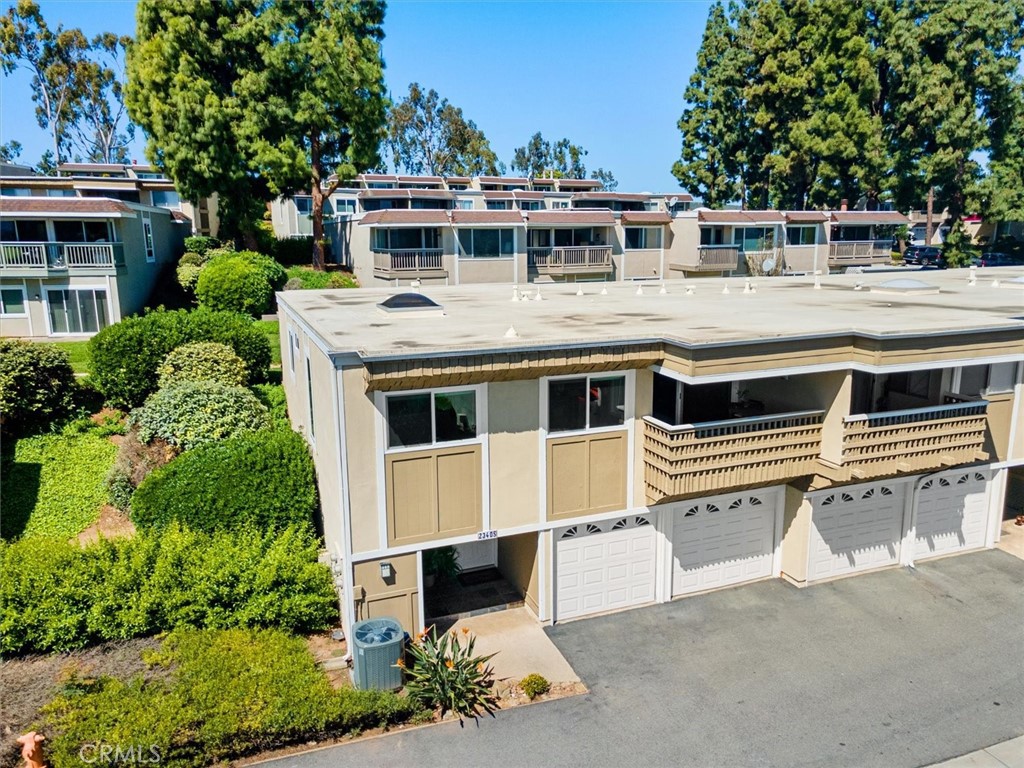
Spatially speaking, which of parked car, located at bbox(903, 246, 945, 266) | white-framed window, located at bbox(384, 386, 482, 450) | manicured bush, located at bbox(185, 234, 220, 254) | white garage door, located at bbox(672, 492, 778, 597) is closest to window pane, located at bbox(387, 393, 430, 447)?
white-framed window, located at bbox(384, 386, 482, 450)

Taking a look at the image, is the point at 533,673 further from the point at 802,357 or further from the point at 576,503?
the point at 802,357

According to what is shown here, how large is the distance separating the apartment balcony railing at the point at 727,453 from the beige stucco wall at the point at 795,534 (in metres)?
1.35

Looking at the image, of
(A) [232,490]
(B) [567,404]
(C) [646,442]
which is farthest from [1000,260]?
(A) [232,490]

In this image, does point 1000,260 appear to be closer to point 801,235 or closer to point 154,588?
point 801,235

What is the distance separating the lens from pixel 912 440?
44.2ft

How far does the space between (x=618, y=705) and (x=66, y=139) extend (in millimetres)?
85344

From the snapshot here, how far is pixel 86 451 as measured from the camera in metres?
18.2

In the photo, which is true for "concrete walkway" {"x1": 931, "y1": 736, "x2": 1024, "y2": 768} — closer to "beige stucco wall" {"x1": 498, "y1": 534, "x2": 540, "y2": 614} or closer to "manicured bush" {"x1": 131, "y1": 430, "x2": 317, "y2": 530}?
"beige stucco wall" {"x1": 498, "y1": 534, "x2": 540, "y2": 614}

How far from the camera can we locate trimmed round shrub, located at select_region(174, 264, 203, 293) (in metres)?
34.7

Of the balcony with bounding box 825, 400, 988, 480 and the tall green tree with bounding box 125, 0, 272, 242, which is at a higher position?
the tall green tree with bounding box 125, 0, 272, 242

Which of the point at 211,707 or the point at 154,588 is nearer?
the point at 211,707

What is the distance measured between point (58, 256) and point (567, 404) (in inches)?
1043

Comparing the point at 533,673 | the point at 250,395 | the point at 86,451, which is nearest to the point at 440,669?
the point at 533,673

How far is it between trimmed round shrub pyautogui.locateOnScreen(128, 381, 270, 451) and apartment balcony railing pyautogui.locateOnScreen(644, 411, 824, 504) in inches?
381
